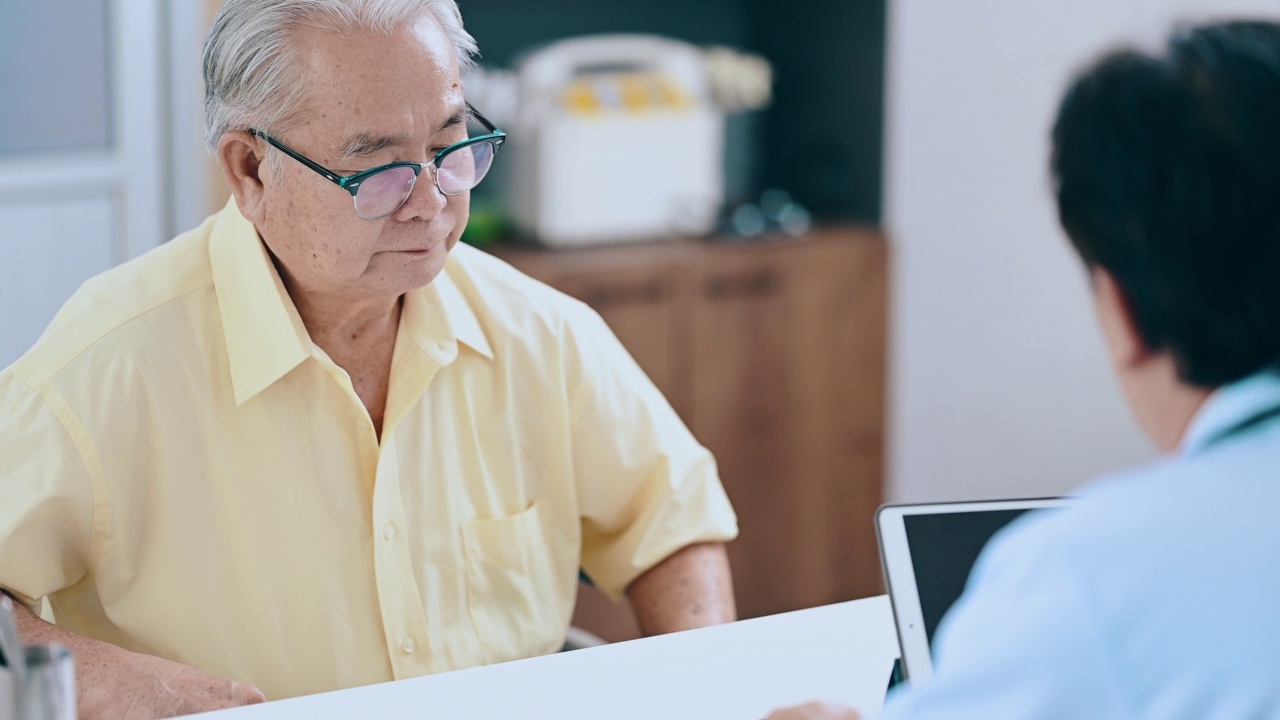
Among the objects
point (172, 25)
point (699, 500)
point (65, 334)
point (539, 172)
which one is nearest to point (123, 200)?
point (172, 25)

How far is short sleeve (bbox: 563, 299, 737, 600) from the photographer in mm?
1642

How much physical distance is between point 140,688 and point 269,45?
2.00ft

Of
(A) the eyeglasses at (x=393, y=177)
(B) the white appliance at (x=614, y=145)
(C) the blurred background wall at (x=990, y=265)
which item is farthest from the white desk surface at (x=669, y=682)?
(C) the blurred background wall at (x=990, y=265)

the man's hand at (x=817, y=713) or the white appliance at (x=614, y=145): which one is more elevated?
the white appliance at (x=614, y=145)

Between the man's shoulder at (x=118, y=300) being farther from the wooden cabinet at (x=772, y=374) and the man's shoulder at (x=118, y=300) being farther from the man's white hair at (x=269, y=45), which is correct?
the wooden cabinet at (x=772, y=374)

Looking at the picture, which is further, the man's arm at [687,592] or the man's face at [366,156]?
the man's arm at [687,592]

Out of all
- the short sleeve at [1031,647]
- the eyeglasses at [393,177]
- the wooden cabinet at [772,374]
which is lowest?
the wooden cabinet at [772,374]

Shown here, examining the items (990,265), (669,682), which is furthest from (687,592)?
(990,265)

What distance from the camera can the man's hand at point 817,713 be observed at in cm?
112

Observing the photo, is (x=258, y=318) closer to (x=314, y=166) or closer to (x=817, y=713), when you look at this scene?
(x=314, y=166)

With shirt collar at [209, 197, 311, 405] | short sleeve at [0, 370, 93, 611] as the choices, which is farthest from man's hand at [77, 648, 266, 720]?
shirt collar at [209, 197, 311, 405]

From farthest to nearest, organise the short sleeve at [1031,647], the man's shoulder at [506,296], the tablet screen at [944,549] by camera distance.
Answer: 1. the man's shoulder at [506,296]
2. the tablet screen at [944,549]
3. the short sleeve at [1031,647]

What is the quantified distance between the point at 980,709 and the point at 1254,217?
316 millimetres

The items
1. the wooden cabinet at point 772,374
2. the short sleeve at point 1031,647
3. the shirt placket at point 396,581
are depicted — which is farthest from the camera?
the wooden cabinet at point 772,374
